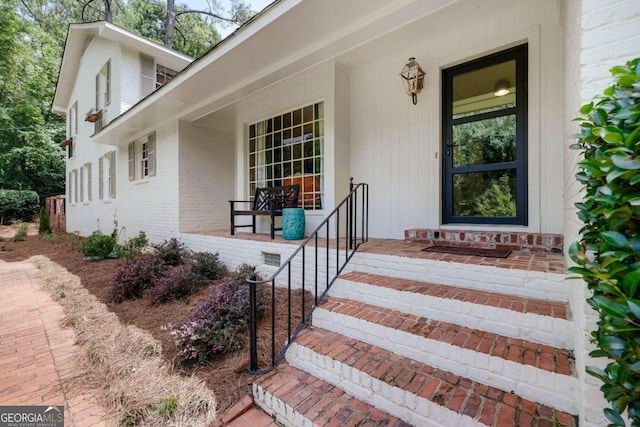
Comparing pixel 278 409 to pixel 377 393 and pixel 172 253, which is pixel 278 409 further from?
pixel 172 253

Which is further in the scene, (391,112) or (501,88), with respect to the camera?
(391,112)

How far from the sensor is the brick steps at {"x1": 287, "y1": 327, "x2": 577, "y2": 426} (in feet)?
4.73

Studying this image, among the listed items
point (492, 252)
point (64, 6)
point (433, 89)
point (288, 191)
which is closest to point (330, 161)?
point (288, 191)

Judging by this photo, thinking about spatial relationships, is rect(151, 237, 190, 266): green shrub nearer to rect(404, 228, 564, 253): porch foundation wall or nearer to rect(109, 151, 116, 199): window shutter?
rect(404, 228, 564, 253): porch foundation wall

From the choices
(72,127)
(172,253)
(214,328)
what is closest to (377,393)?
(214,328)

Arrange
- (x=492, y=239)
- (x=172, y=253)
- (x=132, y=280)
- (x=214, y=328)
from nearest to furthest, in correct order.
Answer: (x=214, y=328), (x=492, y=239), (x=132, y=280), (x=172, y=253)

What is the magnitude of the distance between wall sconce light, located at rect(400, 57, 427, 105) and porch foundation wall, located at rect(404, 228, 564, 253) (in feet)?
5.89

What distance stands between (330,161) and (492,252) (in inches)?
94.9

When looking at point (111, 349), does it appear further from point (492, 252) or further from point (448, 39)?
point (448, 39)

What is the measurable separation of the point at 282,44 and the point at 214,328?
128 inches

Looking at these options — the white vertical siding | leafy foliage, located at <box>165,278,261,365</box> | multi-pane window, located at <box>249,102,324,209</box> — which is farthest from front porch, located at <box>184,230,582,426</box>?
multi-pane window, located at <box>249,102,324,209</box>

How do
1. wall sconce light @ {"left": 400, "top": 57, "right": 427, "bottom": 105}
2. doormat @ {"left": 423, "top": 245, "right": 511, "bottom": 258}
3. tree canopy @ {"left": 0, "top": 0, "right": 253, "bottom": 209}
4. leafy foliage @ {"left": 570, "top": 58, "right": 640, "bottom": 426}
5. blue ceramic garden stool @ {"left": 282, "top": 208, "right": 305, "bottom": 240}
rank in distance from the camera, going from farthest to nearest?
1. tree canopy @ {"left": 0, "top": 0, "right": 253, "bottom": 209}
2. blue ceramic garden stool @ {"left": 282, "top": 208, "right": 305, "bottom": 240}
3. wall sconce light @ {"left": 400, "top": 57, "right": 427, "bottom": 105}
4. doormat @ {"left": 423, "top": 245, "right": 511, "bottom": 258}
5. leafy foliage @ {"left": 570, "top": 58, "right": 640, "bottom": 426}

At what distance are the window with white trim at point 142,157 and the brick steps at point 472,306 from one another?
20.6 feet

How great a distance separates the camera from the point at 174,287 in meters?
3.93
